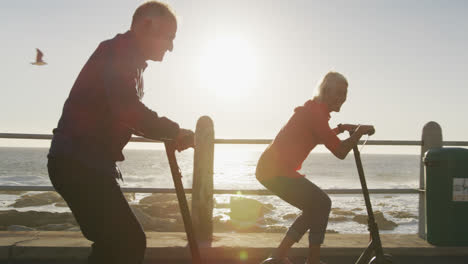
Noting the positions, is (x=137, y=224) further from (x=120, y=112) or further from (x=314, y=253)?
(x=314, y=253)

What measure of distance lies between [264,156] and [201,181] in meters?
1.70

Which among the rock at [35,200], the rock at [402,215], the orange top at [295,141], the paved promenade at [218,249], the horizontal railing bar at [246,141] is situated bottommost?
the rock at [35,200]

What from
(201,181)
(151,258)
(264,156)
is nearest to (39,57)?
(201,181)

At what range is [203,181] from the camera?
529 centimetres

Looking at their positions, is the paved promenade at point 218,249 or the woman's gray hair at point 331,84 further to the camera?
the paved promenade at point 218,249

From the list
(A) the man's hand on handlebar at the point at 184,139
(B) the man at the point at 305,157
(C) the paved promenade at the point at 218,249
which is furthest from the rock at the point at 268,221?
(A) the man's hand on handlebar at the point at 184,139

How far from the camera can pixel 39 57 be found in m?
9.06

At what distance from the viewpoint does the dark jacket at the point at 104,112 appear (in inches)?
89.5

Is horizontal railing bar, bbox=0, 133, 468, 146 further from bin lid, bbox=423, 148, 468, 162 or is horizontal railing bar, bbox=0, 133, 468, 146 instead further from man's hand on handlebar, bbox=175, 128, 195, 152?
man's hand on handlebar, bbox=175, 128, 195, 152

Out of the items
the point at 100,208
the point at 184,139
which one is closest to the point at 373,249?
the point at 184,139

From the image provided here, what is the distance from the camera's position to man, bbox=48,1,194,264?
2.27 m

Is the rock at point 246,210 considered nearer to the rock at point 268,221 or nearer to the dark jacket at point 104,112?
the rock at point 268,221

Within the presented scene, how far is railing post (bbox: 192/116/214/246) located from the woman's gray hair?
1.94 m

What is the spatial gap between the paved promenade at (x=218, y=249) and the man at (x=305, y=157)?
3.51 ft
